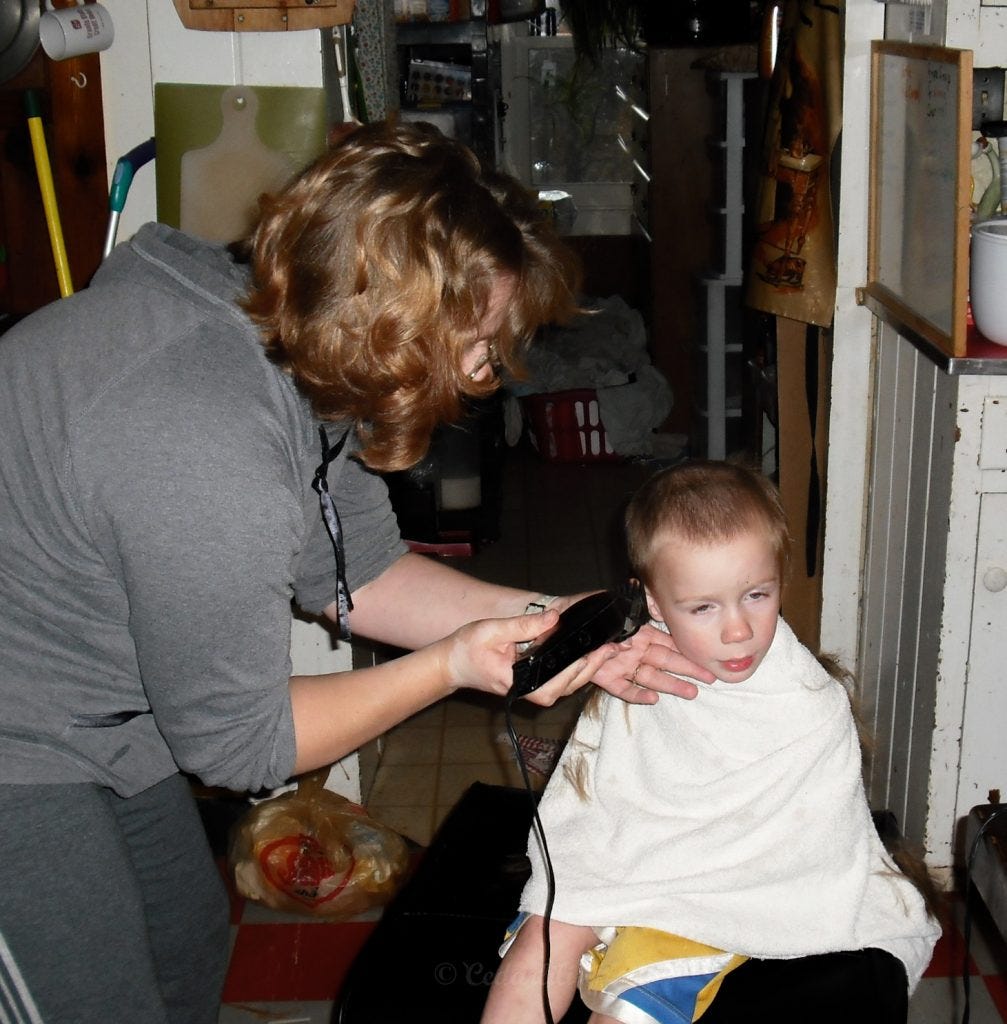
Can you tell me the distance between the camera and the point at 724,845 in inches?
62.2

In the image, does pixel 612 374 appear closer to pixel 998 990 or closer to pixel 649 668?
pixel 998 990

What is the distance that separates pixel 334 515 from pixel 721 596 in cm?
47

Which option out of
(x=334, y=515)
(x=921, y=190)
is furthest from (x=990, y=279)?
(x=334, y=515)

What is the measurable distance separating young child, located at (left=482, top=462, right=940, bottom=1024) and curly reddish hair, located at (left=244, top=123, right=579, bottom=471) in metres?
0.43

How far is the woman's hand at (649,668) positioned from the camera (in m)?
1.56

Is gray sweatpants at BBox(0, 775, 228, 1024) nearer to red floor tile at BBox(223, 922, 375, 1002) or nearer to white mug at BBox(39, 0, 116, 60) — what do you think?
red floor tile at BBox(223, 922, 375, 1002)

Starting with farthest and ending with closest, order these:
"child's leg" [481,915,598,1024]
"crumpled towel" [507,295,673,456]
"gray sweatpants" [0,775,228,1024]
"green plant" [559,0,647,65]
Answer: "green plant" [559,0,647,65], "crumpled towel" [507,295,673,456], "child's leg" [481,915,598,1024], "gray sweatpants" [0,775,228,1024]

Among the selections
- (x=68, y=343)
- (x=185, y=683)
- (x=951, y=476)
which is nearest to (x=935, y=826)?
(x=951, y=476)

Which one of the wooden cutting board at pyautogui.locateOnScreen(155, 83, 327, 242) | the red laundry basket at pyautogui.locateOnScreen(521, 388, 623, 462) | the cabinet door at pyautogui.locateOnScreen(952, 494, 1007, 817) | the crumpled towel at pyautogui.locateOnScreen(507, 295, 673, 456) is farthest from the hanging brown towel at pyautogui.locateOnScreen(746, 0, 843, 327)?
the red laundry basket at pyautogui.locateOnScreen(521, 388, 623, 462)

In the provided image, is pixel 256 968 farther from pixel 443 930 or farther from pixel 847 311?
pixel 847 311

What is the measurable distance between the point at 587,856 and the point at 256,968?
3.05 feet

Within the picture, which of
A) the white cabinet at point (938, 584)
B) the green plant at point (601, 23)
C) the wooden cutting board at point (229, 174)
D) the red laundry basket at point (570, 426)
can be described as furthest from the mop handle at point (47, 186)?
the green plant at point (601, 23)

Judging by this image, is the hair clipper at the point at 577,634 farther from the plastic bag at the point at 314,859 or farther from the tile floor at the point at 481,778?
the plastic bag at the point at 314,859

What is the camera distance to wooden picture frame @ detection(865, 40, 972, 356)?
1.83 metres
